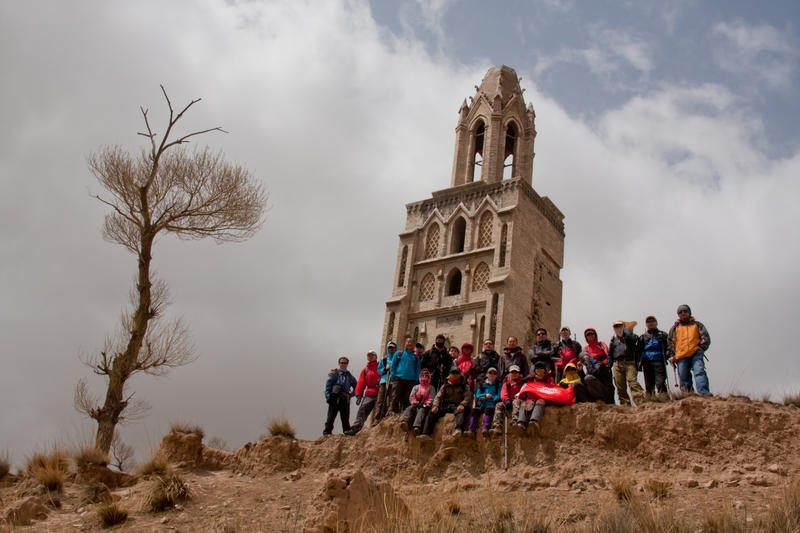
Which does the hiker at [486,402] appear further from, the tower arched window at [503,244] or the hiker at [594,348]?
the tower arched window at [503,244]

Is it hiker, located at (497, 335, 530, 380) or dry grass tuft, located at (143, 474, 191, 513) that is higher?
hiker, located at (497, 335, 530, 380)

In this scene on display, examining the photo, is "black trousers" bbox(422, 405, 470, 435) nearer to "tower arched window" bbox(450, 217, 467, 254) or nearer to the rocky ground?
the rocky ground

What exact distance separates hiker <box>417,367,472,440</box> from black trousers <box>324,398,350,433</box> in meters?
1.99

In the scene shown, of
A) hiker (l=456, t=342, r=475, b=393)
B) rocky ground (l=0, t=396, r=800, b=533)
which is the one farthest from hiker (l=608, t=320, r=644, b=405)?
hiker (l=456, t=342, r=475, b=393)

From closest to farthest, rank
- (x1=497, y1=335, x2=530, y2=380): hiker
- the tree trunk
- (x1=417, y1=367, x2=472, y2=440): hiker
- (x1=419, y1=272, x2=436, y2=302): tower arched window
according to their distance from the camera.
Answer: (x1=417, y1=367, x2=472, y2=440): hiker, (x1=497, y1=335, x2=530, y2=380): hiker, the tree trunk, (x1=419, y1=272, x2=436, y2=302): tower arched window

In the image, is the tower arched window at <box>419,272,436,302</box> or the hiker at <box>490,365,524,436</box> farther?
the tower arched window at <box>419,272,436,302</box>

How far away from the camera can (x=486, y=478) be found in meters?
10.8

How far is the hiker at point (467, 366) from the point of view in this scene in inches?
485

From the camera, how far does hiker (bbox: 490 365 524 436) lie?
11141 mm

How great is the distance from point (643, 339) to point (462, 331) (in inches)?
640

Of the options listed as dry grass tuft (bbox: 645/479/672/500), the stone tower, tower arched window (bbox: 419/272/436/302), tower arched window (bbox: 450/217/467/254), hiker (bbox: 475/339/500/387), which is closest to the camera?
dry grass tuft (bbox: 645/479/672/500)

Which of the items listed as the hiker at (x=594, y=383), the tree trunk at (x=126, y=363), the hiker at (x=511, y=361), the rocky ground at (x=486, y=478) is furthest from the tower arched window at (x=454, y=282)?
the hiker at (x=594, y=383)

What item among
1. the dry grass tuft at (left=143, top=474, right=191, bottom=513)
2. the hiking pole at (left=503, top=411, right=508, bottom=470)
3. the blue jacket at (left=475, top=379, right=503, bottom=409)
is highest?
the blue jacket at (left=475, top=379, right=503, bottom=409)

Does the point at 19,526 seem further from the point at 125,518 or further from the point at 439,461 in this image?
the point at 439,461
